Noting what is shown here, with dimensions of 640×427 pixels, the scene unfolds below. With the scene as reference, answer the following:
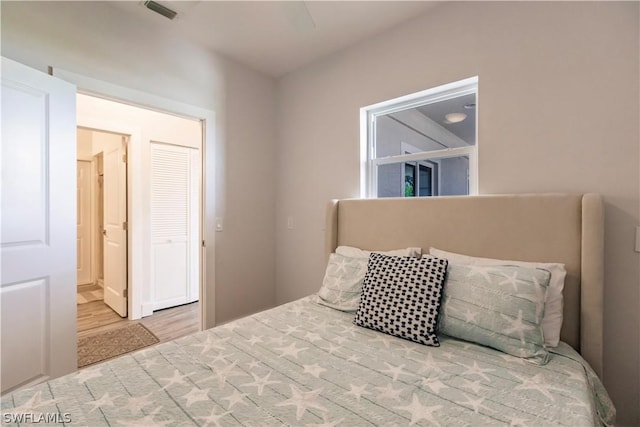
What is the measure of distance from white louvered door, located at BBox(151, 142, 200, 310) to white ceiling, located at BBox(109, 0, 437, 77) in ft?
5.16

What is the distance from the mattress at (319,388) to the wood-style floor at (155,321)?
73.1 inches

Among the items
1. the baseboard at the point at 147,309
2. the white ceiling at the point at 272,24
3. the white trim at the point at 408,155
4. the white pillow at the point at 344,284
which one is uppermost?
the white ceiling at the point at 272,24

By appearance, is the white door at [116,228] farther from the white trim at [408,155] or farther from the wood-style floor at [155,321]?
the white trim at [408,155]

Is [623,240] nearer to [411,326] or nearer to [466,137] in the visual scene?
[466,137]

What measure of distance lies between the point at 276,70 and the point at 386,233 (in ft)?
6.76

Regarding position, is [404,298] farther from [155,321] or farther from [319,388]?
[155,321]

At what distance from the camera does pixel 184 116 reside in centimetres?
254

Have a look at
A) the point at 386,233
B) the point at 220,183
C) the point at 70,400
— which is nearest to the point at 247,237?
the point at 220,183

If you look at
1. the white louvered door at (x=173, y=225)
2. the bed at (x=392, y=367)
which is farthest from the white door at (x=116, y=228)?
the bed at (x=392, y=367)

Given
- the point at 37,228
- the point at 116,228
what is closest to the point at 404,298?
the point at 37,228

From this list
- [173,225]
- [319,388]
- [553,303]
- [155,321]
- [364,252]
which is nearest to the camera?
[319,388]

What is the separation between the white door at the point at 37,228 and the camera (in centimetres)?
161

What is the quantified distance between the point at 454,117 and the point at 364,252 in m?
1.19

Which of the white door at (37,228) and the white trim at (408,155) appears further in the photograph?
the white trim at (408,155)
